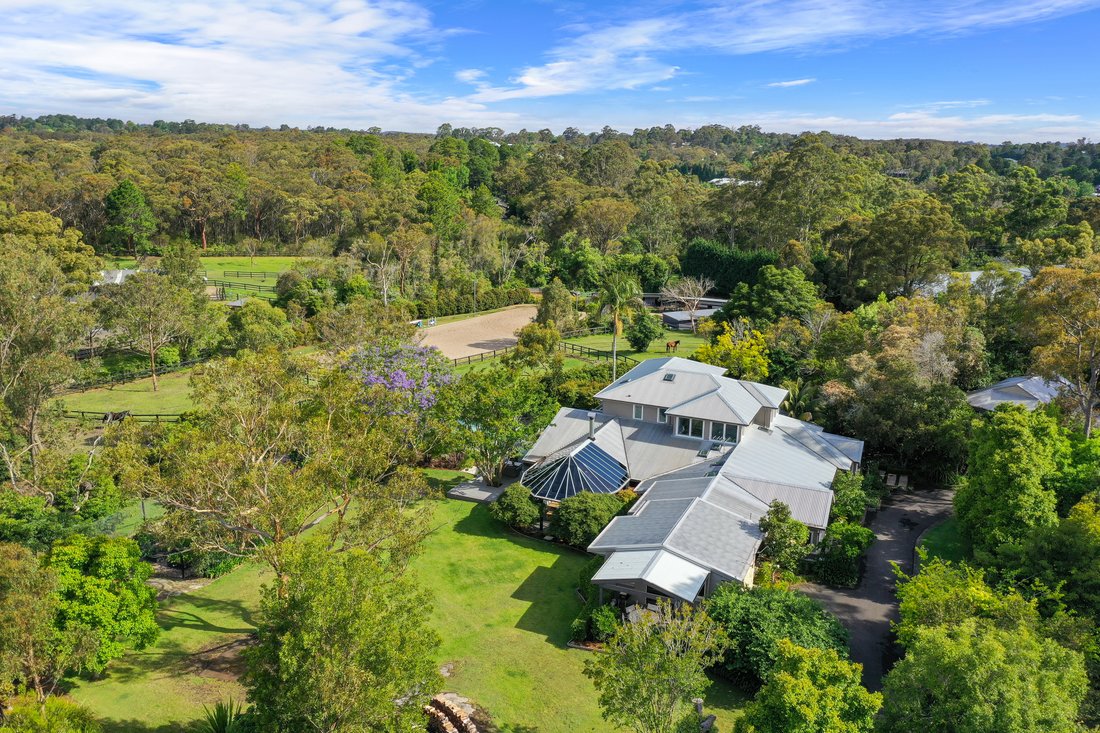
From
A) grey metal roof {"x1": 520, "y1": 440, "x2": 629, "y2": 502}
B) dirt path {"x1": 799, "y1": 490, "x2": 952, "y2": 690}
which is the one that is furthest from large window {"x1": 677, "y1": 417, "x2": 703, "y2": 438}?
dirt path {"x1": 799, "y1": 490, "x2": 952, "y2": 690}

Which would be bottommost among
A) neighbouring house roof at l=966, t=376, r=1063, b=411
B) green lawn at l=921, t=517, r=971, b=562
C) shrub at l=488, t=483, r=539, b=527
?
green lawn at l=921, t=517, r=971, b=562

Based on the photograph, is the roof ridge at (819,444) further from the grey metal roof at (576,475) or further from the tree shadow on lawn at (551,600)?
the tree shadow on lawn at (551,600)

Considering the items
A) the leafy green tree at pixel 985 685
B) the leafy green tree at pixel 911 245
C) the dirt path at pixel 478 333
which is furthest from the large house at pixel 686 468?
the leafy green tree at pixel 911 245

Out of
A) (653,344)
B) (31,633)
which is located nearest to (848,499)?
(31,633)

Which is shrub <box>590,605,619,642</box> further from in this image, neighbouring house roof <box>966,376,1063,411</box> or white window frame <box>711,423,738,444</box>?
neighbouring house roof <box>966,376,1063,411</box>

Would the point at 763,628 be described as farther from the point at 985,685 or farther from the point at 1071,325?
the point at 1071,325
